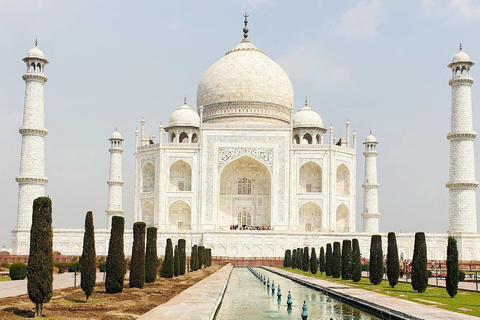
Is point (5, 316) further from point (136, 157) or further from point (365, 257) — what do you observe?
point (136, 157)

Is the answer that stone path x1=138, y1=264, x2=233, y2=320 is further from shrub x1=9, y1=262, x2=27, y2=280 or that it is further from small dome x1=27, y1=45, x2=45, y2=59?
small dome x1=27, y1=45, x2=45, y2=59

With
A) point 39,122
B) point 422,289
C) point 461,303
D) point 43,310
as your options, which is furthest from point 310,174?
point 43,310

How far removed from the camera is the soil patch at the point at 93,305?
7859 mm

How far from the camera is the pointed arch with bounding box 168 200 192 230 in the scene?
31.7 meters

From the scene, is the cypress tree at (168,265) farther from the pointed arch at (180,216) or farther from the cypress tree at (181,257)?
the pointed arch at (180,216)

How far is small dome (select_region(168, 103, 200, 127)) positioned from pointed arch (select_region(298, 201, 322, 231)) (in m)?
7.89

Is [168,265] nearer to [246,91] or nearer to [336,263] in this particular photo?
[336,263]

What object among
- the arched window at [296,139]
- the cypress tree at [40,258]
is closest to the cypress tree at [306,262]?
the cypress tree at [40,258]

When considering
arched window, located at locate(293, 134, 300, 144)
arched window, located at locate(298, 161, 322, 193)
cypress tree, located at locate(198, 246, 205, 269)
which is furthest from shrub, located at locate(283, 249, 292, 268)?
arched window, located at locate(293, 134, 300, 144)

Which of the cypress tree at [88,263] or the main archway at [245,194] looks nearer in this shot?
the cypress tree at [88,263]

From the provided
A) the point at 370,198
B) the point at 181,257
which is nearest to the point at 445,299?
the point at 181,257

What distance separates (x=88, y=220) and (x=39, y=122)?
18.0 meters

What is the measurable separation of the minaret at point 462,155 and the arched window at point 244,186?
10.7 meters

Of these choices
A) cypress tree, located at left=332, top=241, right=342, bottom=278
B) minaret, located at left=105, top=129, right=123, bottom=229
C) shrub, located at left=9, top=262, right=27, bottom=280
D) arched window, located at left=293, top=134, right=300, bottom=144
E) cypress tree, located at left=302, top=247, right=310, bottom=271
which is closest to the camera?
shrub, located at left=9, top=262, right=27, bottom=280
